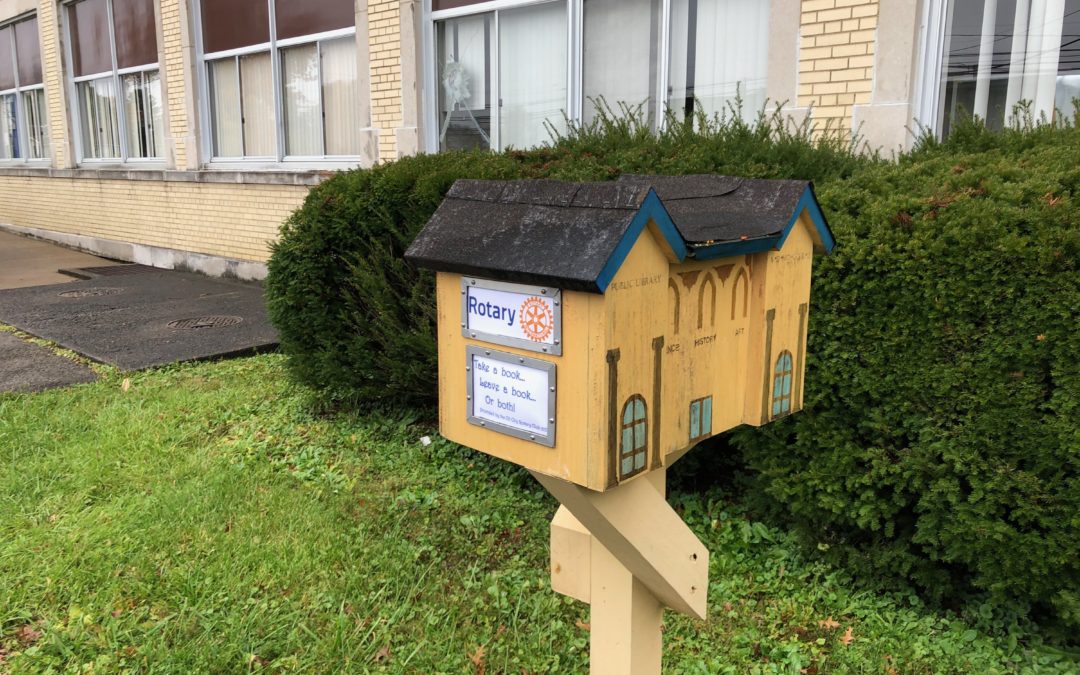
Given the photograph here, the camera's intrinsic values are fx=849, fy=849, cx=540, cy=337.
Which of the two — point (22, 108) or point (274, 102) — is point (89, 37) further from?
point (274, 102)

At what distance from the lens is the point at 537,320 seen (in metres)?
1.47

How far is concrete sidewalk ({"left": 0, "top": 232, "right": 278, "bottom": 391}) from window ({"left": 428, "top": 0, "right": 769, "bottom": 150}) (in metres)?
2.77

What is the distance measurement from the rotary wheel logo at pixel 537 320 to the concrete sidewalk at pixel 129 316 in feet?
17.8

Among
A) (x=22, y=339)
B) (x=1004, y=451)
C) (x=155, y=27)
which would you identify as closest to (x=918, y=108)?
(x=1004, y=451)

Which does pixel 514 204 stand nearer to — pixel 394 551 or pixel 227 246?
pixel 394 551

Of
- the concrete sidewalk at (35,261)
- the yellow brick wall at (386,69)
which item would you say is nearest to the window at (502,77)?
the yellow brick wall at (386,69)

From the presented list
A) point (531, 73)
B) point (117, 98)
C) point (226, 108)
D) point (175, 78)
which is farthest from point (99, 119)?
point (531, 73)

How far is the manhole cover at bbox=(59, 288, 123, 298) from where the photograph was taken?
384 inches

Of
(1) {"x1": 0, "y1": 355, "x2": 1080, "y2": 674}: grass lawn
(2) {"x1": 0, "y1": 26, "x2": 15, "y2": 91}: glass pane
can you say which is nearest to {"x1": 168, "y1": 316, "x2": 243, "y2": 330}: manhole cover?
(1) {"x1": 0, "y1": 355, "x2": 1080, "y2": 674}: grass lawn

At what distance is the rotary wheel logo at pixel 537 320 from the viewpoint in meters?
1.45

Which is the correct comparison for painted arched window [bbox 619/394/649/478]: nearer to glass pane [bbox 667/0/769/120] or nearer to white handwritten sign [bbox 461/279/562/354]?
white handwritten sign [bbox 461/279/562/354]

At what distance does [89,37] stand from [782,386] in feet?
49.6

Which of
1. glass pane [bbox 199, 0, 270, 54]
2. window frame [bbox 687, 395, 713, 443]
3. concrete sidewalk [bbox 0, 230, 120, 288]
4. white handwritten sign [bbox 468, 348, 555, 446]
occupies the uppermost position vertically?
glass pane [bbox 199, 0, 270, 54]

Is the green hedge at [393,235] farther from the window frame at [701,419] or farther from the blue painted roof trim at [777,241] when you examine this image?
the window frame at [701,419]
